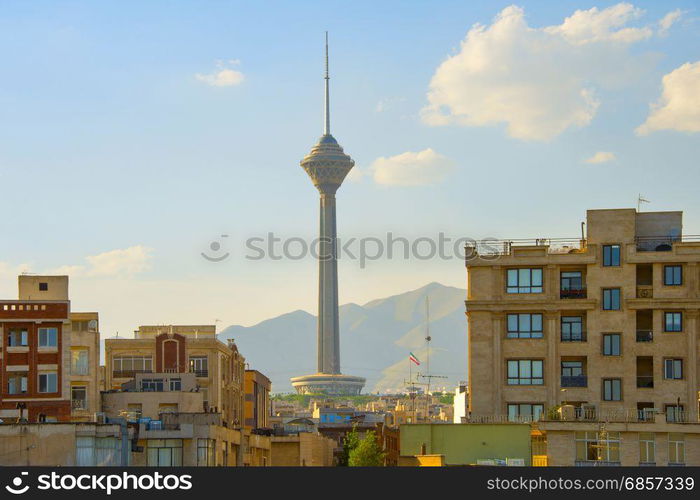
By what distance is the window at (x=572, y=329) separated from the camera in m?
121

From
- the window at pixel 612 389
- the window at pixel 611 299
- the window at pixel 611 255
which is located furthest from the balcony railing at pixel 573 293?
the window at pixel 612 389

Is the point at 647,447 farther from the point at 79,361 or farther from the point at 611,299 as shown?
the point at 79,361

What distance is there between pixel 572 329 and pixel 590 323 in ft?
4.40

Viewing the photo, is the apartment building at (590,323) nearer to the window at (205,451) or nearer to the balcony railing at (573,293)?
the balcony railing at (573,293)

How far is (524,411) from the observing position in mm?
119625

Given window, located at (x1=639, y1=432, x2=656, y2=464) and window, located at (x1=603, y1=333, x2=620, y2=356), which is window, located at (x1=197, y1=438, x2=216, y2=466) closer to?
window, located at (x1=639, y1=432, x2=656, y2=464)

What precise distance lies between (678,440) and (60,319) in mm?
44395

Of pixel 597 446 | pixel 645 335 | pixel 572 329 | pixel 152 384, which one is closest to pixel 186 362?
pixel 152 384

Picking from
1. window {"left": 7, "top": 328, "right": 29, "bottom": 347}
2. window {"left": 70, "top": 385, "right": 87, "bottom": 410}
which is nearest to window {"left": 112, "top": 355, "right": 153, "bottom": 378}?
window {"left": 70, "top": 385, "right": 87, "bottom": 410}

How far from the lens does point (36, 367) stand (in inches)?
4616

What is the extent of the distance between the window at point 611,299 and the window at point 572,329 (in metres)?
2.05
